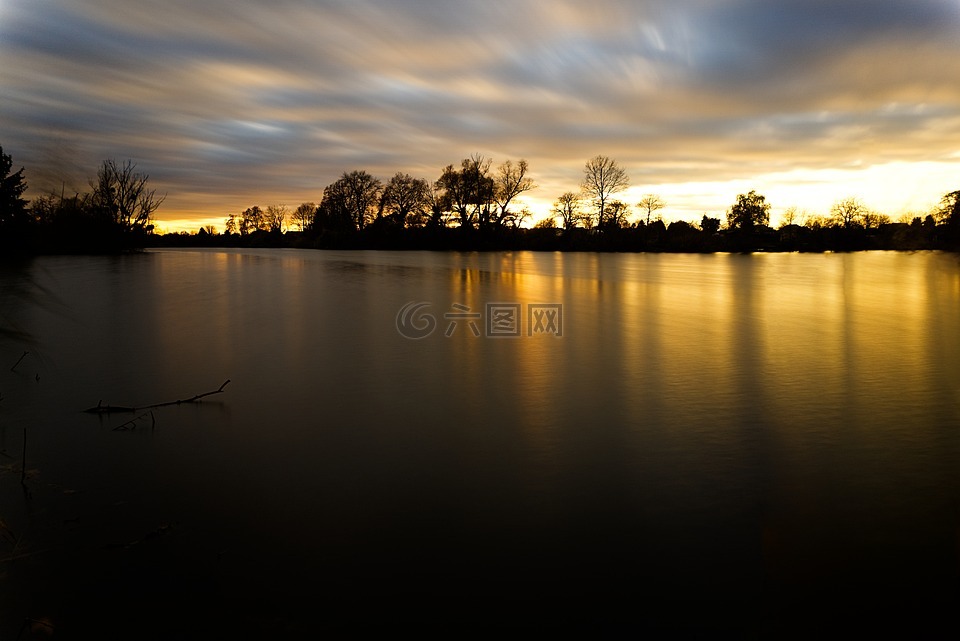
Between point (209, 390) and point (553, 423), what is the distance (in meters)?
3.18

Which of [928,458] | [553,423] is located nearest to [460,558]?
[553,423]

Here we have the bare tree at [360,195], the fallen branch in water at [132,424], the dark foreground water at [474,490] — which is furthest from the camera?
the bare tree at [360,195]

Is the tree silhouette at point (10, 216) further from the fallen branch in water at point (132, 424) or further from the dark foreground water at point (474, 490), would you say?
the fallen branch in water at point (132, 424)

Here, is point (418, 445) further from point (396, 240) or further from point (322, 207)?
point (322, 207)

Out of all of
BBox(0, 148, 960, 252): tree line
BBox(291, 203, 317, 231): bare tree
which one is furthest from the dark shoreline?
BBox(291, 203, 317, 231): bare tree

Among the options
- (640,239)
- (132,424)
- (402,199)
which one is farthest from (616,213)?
(132,424)

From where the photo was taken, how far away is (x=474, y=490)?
2.99 m

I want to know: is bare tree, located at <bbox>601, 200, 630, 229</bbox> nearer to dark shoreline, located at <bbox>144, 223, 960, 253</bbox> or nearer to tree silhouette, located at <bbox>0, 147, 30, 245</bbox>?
dark shoreline, located at <bbox>144, 223, 960, 253</bbox>

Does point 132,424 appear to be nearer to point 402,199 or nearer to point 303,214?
point 402,199

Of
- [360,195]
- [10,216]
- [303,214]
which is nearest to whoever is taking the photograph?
[10,216]

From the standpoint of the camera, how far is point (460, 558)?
7.74ft

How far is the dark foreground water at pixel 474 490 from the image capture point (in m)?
2.06

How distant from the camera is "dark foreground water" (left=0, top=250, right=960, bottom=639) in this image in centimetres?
206

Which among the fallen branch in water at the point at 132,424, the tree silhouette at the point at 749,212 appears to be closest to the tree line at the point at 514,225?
the tree silhouette at the point at 749,212
